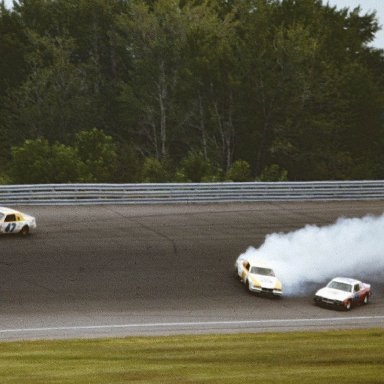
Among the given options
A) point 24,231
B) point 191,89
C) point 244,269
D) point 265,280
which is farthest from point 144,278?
point 191,89

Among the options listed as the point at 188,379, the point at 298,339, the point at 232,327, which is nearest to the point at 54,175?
the point at 232,327

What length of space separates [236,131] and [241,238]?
25.7 meters

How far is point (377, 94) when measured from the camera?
60938mm

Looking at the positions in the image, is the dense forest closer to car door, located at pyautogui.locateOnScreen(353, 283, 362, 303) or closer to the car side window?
the car side window

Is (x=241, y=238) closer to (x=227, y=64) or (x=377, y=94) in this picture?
(x=227, y=64)

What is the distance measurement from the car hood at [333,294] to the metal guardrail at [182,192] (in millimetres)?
10611

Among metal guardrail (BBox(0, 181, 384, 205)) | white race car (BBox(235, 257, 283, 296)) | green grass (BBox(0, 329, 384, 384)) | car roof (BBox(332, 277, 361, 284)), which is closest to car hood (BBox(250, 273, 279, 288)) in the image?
white race car (BBox(235, 257, 283, 296))

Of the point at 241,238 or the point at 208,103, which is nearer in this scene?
the point at 241,238

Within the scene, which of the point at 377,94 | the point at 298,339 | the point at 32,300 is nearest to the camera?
the point at 298,339

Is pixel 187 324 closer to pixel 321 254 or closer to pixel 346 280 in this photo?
pixel 346 280

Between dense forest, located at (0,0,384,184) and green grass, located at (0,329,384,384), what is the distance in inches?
1031

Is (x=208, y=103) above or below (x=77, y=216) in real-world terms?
above

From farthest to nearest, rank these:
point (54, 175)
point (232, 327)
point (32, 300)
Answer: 1. point (54, 175)
2. point (32, 300)
3. point (232, 327)

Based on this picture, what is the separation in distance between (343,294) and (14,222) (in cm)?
1047
